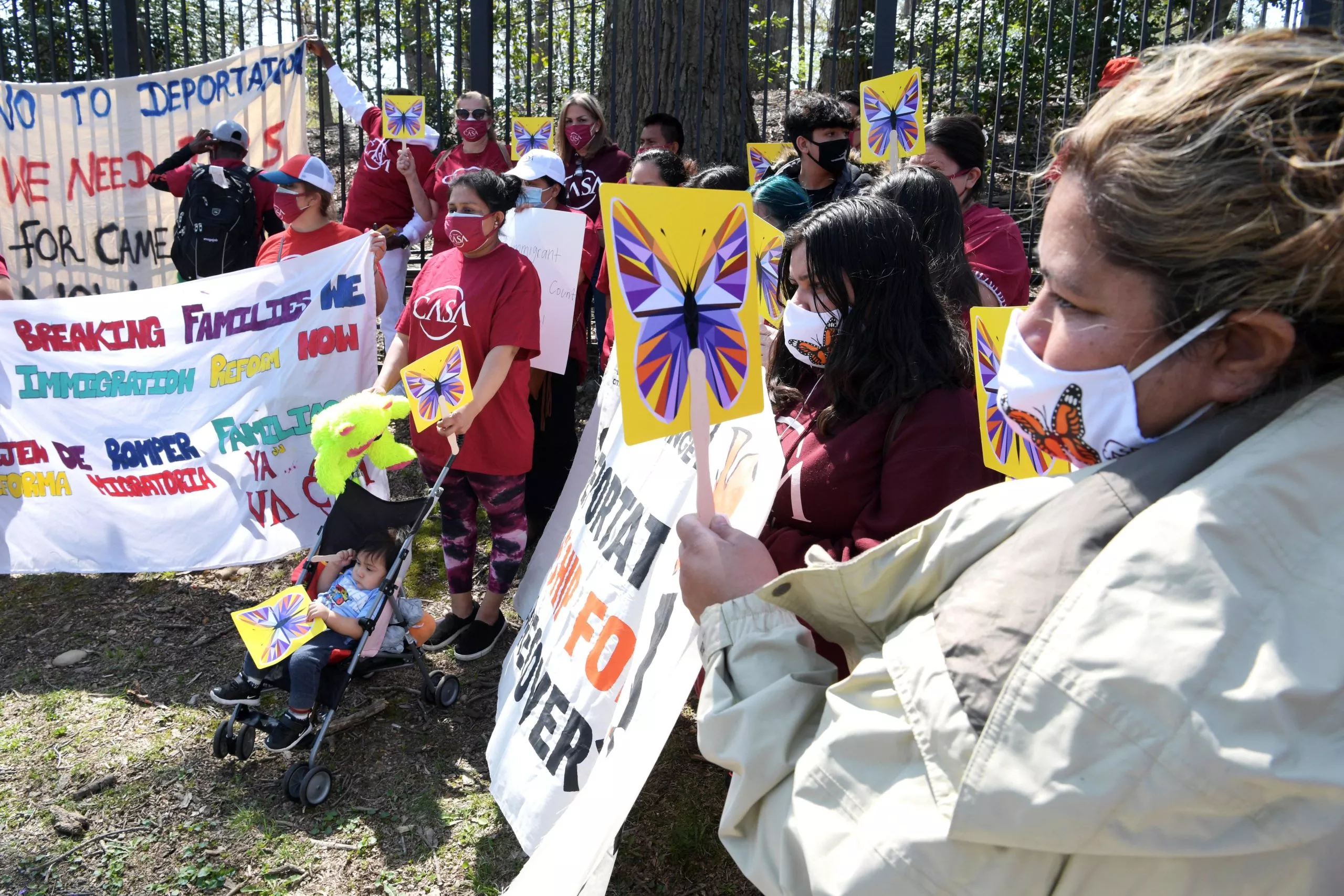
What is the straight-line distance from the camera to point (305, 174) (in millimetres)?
4594

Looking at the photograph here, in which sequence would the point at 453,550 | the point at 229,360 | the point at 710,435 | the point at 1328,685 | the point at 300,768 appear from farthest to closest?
the point at 229,360 → the point at 453,550 → the point at 300,768 → the point at 710,435 → the point at 1328,685

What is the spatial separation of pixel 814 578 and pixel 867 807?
29 cm

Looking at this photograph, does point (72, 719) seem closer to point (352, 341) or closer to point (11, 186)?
point (352, 341)

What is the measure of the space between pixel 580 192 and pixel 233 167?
1.88 metres

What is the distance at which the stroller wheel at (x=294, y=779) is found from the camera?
3123 mm

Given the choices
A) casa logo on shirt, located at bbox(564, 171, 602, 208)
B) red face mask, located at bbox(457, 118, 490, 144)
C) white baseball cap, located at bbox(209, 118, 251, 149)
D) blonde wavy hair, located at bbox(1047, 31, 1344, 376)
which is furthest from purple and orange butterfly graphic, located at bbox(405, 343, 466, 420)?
white baseball cap, located at bbox(209, 118, 251, 149)

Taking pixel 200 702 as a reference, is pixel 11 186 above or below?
above

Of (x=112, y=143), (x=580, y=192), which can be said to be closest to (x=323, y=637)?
(x=580, y=192)

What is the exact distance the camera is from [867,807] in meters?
1.04

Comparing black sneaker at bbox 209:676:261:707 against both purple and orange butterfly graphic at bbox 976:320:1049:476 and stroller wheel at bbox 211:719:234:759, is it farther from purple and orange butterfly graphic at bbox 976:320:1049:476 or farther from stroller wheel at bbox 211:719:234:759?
purple and orange butterfly graphic at bbox 976:320:1049:476

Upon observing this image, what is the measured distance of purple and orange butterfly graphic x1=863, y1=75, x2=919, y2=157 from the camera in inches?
182

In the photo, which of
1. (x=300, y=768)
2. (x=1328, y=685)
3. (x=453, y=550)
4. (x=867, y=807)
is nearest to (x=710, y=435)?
(x=867, y=807)

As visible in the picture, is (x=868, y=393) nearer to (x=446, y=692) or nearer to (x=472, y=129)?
(x=446, y=692)

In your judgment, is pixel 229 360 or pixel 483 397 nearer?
pixel 483 397
